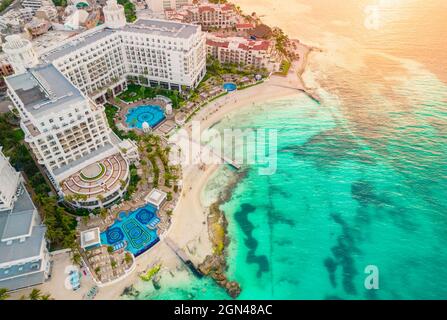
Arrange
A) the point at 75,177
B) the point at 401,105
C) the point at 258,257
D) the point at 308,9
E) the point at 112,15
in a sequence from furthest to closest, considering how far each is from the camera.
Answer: the point at 308,9, the point at 401,105, the point at 112,15, the point at 75,177, the point at 258,257

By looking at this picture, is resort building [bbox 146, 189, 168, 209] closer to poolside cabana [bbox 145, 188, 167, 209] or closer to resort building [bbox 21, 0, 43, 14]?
poolside cabana [bbox 145, 188, 167, 209]

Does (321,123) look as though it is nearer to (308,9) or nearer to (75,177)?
(75,177)

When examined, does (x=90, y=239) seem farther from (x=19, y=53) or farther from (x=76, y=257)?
(x=19, y=53)

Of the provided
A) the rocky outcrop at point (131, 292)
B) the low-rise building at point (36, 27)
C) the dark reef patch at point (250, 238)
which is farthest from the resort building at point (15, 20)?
the dark reef patch at point (250, 238)

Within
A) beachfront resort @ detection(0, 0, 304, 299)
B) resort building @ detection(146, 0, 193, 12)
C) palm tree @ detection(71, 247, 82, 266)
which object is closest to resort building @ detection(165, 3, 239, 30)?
resort building @ detection(146, 0, 193, 12)

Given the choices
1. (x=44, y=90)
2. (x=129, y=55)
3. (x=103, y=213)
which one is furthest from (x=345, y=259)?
(x=129, y=55)

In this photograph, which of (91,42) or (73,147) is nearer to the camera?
(73,147)

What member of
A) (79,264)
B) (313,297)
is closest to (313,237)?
(313,297)
